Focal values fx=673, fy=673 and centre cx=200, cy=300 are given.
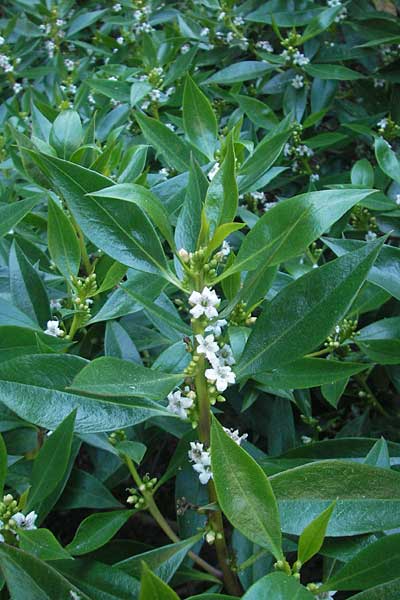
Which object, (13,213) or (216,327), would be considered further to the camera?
(13,213)

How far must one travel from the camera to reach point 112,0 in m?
2.83

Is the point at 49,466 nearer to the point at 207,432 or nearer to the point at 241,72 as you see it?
the point at 207,432

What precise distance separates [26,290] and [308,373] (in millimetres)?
554

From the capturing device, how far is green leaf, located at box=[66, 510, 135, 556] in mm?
979

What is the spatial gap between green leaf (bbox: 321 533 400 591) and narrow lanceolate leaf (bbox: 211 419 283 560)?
0.33ft

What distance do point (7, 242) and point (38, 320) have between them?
28 centimetres

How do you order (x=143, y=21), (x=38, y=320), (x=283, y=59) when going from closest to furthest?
(x=38, y=320), (x=283, y=59), (x=143, y=21)

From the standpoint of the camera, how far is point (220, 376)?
92cm

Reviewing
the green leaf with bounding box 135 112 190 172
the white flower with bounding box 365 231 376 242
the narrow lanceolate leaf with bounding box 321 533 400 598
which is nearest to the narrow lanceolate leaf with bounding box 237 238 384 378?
the narrow lanceolate leaf with bounding box 321 533 400 598

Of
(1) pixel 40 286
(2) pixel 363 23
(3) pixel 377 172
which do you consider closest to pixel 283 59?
(2) pixel 363 23

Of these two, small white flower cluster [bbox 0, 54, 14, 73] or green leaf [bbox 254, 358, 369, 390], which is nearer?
green leaf [bbox 254, 358, 369, 390]

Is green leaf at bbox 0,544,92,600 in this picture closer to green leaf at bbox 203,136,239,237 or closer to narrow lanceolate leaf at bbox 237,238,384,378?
narrow lanceolate leaf at bbox 237,238,384,378

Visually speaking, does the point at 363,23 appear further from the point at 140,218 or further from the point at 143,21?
the point at 140,218

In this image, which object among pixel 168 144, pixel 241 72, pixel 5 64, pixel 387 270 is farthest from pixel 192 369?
pixel 5 64
